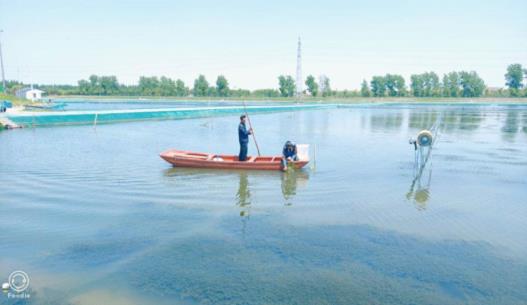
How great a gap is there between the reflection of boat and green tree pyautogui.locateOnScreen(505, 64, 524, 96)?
10296 cm

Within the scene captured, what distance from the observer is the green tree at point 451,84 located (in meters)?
99.3

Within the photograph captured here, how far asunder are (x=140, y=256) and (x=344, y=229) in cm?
461

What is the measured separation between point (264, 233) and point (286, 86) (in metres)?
96.8

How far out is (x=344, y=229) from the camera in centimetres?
873

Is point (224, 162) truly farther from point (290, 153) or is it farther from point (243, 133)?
point (290, 153)

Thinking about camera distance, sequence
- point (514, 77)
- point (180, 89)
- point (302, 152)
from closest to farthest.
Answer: point (302, 152)
point (514, 77)
point (180, 89)

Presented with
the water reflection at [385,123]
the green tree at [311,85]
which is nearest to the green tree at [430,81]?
the green tree at [311,85]

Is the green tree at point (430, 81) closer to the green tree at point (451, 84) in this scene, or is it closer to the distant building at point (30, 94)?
the green tree at point (451, 84)

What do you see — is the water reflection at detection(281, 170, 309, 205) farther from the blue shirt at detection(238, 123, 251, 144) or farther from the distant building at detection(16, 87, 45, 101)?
the distant building at detection(16, 87, 45, 101)

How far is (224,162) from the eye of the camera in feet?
48.4

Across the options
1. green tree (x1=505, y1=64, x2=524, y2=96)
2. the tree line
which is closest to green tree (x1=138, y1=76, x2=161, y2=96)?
the tree line

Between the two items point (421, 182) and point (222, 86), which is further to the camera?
point (222, 86)

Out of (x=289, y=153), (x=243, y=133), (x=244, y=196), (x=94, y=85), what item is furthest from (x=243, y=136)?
(x=94, y=85)

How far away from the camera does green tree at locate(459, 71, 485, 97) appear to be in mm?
99188
